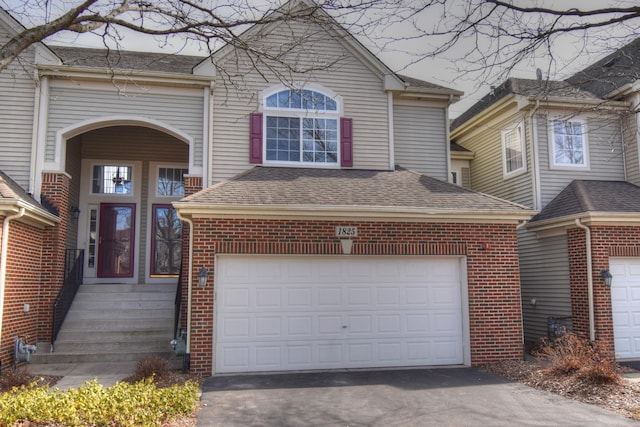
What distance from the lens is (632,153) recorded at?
45.4ft

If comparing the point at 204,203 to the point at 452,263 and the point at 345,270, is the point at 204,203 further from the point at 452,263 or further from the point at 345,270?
the point at 452,263

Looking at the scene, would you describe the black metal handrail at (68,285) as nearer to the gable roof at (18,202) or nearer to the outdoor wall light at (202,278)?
the gable roof at (18,202)

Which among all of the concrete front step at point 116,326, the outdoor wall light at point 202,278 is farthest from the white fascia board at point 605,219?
the concrete front step at point 116,326

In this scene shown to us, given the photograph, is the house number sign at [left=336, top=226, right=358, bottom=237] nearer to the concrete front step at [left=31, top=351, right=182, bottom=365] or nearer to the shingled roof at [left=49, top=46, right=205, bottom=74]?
the concrete front step at [left=31, top=351, right=182, bottom=365]

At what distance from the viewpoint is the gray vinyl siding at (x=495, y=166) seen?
13.8 m

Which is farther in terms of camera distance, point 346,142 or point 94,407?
point 346,142

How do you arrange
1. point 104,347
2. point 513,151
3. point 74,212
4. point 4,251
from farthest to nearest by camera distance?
1. point 513,151
2. point 74,212
3. point 104,347
4. point 4,251

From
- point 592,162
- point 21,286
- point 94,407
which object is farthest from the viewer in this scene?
point 592,162

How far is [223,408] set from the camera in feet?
24.2

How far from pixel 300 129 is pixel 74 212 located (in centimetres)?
614

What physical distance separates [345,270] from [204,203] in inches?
→ 117

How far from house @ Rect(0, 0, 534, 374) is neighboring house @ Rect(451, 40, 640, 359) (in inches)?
79.5

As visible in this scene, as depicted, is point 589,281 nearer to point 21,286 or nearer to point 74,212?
point 21,286

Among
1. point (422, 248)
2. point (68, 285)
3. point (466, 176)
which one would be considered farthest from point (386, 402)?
point (466, 176)
